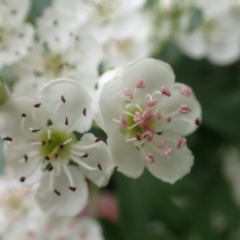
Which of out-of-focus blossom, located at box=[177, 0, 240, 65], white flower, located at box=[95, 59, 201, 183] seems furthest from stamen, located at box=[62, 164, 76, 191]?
out-of-focus blossom, located at box=[177, 0, 240, 65]

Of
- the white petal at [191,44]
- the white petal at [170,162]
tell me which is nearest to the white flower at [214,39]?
the white petal at [191,44]

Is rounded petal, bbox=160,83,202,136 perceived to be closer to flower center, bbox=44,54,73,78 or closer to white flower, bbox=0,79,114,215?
white flower, bbox=0,79,114,215

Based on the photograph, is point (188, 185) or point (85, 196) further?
point (188, 185)

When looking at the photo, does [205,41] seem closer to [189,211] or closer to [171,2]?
[171,2]

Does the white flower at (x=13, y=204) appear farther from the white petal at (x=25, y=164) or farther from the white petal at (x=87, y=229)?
the white petal at (x=25, y=164)

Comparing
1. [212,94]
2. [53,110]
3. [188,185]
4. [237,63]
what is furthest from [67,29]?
[237,63]
